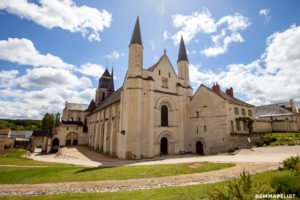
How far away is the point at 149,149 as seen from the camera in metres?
21.3

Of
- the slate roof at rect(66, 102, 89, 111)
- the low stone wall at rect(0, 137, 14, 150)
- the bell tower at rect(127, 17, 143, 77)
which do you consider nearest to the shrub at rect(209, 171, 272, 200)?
the bell tower at rect(127, 17, 143, 77)

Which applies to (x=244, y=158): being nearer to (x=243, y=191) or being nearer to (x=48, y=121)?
(x=243, y=191)

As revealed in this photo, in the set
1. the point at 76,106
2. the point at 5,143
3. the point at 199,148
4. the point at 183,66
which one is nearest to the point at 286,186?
the point at 199,148

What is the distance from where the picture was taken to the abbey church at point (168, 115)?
2127cm

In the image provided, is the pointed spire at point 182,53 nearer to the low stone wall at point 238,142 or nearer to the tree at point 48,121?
the low stone wall at point 238,142

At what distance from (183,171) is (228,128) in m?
13.7

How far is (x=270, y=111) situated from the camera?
36000 millimetres

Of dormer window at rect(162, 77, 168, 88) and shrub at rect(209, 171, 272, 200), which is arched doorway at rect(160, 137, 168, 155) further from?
shrub at rect(209, 171, 272, 200)

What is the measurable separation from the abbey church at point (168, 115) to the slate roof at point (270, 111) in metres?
13.8

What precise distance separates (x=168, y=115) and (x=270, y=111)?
1106 inches

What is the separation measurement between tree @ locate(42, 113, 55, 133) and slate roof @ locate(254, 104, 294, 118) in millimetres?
67225

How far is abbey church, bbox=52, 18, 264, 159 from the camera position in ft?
69.8

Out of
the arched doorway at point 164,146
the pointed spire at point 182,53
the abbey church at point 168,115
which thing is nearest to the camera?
the abbey church at point 168,115

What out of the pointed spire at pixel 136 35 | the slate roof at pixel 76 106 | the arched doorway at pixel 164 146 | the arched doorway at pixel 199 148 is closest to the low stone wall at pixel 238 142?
the arched doorway at pixel 199 148
